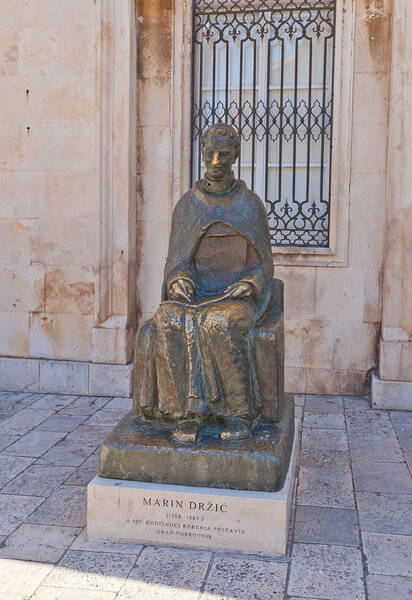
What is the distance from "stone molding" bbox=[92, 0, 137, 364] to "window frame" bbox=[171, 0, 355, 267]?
1.50 ft

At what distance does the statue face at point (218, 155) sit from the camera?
3900 millimetres

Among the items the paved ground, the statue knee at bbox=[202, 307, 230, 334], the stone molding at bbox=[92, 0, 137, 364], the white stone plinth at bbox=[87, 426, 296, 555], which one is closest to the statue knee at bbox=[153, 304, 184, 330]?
the statue knee at bbox=[202, 307, 230, 334]

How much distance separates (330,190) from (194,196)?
277 cm

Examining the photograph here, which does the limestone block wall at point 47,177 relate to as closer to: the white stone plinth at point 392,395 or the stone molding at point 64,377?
the stone molding at point 64,377

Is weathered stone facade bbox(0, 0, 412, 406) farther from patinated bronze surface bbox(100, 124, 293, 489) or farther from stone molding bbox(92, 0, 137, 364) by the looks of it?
patinated bronze surface bbox(100, 124, 293, 489)

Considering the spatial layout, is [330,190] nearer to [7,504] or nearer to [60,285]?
[60,285]

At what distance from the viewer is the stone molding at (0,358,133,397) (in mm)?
6473

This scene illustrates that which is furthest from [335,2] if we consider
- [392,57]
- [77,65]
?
[77,65]

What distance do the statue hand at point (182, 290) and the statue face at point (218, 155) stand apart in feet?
2.37

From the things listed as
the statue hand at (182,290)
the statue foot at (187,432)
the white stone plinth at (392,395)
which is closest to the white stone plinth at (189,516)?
the statue foot at (187,432)

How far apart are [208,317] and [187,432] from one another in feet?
2.14

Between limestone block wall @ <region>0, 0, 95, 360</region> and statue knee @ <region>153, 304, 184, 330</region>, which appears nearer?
statue knee @ <region>153, 304, 184, 330</region>

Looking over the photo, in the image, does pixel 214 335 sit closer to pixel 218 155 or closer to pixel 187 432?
pixel 187 432

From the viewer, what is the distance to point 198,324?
3590mm
